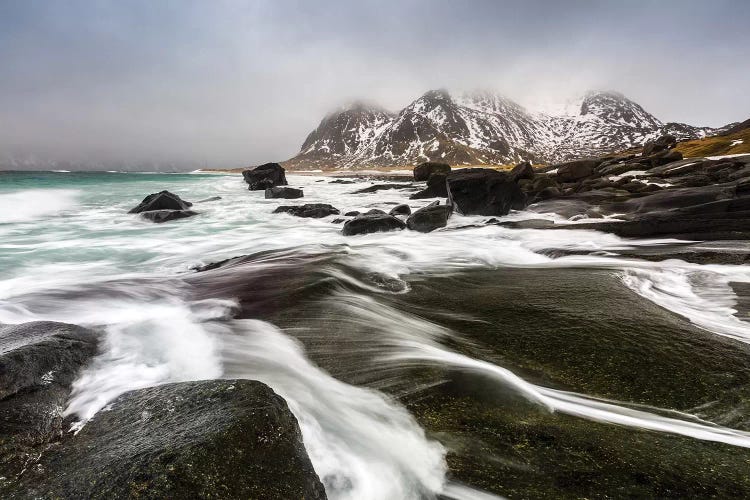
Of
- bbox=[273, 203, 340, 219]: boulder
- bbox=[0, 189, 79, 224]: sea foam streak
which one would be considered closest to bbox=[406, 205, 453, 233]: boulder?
bbox=[273, 203, 340, 219]: boulder

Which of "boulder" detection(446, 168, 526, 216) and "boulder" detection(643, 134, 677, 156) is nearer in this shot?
"boulder" detection(446, 168, 526, 216)

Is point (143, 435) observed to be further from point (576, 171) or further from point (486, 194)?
point (576, 171)

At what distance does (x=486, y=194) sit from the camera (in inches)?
810

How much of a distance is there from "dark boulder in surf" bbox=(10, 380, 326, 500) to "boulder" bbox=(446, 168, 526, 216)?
1883 centimetres

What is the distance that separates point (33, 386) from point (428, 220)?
1405 centimetres

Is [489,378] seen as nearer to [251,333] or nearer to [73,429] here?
[251,333]

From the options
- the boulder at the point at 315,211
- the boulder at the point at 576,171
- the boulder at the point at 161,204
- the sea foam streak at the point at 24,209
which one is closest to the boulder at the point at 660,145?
the boulder at the point at 576,171

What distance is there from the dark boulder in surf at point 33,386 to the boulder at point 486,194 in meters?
18.6

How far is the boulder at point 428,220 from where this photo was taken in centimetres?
1592

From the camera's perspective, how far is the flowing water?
10.2 feet

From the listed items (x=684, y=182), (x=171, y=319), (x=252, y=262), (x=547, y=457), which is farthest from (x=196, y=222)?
(x=684, y=182)

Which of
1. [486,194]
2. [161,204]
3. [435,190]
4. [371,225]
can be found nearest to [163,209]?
[161,204]

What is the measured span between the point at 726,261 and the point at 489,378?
797cm

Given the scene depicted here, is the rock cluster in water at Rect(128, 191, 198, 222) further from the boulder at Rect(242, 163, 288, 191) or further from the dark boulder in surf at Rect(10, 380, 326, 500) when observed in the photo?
the boulder at Rect(242, 163, 288, 191)
